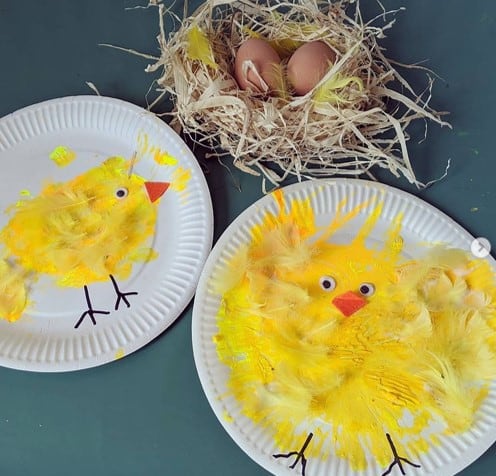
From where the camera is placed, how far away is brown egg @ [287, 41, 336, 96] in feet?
2.70

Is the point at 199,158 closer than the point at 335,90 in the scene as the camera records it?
No

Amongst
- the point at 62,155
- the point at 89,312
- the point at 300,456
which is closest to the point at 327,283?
the point at 300,456

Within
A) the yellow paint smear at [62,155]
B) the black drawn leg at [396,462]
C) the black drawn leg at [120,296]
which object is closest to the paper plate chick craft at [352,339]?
the black drawn leg at [396,462]

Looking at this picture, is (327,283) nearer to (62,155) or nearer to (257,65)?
(257,65)

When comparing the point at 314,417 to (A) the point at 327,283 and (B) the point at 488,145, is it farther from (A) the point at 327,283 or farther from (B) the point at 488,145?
(B) the point at 488,145

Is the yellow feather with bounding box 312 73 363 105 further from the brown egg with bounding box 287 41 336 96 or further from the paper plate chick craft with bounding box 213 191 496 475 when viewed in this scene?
the paper plate chick craft with bounding box 213 191 496 475

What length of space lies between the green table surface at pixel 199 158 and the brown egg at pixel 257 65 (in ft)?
0.49

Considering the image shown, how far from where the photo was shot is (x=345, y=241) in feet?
2.89

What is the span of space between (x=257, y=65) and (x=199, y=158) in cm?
18

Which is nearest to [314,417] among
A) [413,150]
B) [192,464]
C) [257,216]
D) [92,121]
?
[192,464]

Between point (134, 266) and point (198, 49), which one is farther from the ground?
point (198, 49)

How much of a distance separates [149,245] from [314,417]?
33 cm

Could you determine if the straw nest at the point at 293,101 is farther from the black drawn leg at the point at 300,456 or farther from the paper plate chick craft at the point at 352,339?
the black drawn leg at the point at 300,456

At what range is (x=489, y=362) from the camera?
81cm
